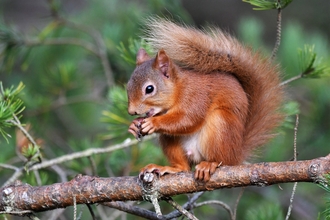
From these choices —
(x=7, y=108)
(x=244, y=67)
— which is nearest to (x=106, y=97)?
(x=244, y=67)

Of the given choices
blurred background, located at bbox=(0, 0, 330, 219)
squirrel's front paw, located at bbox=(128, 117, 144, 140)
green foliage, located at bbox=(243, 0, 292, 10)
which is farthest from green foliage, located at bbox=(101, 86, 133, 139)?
green foliage, located at bbox=(243, 0, 292, 10)

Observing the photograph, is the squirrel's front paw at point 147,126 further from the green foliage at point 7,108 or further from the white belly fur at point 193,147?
the green foliage at point 7,108

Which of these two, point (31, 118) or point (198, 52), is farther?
point (31, 118)

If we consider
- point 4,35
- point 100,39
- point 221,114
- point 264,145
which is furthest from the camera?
point 100,39

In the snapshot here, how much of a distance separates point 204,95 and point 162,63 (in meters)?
0.19

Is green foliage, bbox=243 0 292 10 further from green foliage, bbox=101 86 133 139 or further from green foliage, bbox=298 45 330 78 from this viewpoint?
green foliage, bbox=101 86 133 139

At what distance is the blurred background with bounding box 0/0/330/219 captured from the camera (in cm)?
257

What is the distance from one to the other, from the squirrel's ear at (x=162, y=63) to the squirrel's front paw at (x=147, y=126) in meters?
0.24

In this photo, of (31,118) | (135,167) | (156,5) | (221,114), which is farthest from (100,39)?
(221,114)

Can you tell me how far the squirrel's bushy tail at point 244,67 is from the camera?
79.1 inches

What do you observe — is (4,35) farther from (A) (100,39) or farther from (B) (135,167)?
(B) (135,167)

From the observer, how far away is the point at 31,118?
302 cm

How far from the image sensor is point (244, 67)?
2039mm

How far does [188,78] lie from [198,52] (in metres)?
0.11
